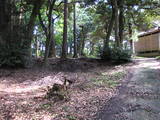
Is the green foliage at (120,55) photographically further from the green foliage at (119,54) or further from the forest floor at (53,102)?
the forest floor at (53,102)

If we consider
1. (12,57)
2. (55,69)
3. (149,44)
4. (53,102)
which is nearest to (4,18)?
(12,57)

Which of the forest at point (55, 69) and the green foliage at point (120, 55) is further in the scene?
the green foliage at point (120, 55)

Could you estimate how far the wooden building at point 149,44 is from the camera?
26.4m

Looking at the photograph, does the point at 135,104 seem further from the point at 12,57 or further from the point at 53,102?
the point at 12,57

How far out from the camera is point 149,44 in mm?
28562

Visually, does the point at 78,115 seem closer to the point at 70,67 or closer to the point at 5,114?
the point at 5,114

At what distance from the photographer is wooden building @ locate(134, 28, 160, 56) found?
26.4 m

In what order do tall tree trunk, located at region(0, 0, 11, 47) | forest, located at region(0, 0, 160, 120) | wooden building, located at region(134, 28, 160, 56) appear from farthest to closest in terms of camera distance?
wooden building, located at region(134, 28, 160, 56) → tall tree trunk, located at region(0, 0, 11, 47) → forest, located at region(0, 0, 160, 120)

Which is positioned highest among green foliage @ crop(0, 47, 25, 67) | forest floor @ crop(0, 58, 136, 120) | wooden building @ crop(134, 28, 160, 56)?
wooden building @ crop(134, 28, 160, 56)

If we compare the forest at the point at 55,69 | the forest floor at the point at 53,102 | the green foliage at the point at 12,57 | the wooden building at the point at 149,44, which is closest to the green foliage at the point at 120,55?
the forest at the point at 55,69

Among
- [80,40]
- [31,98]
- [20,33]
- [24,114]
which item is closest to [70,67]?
[20,33]

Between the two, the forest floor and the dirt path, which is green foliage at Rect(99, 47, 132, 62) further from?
the dirt path

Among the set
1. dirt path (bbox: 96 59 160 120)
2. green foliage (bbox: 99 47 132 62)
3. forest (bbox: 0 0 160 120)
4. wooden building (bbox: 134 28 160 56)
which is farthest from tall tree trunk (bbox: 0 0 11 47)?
→ wooden building (bbox: 134 28 160 56)

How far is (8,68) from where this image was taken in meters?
12.0
